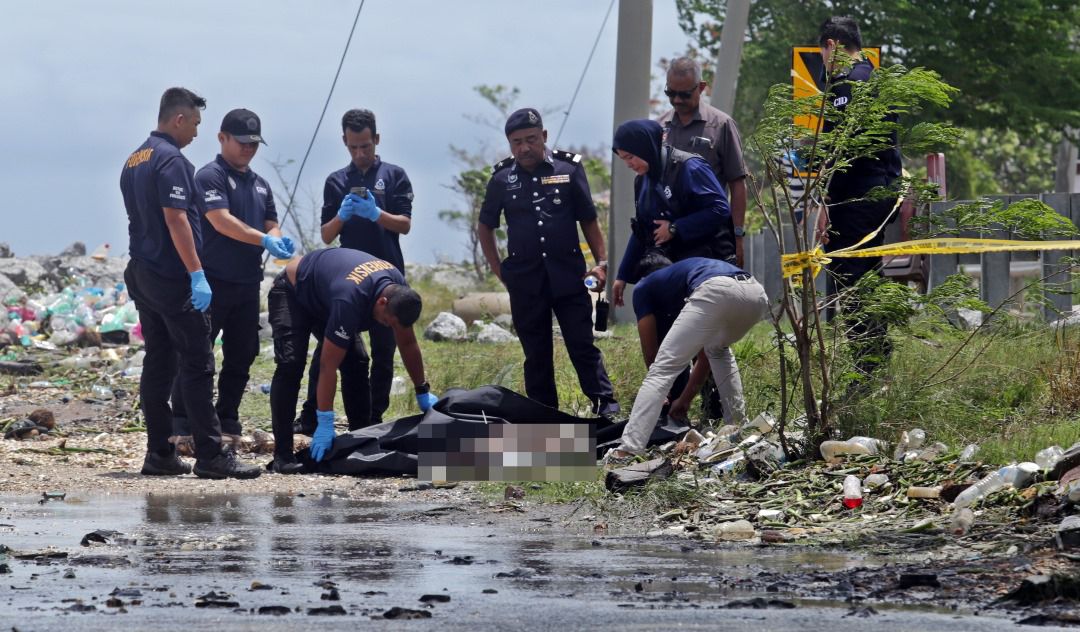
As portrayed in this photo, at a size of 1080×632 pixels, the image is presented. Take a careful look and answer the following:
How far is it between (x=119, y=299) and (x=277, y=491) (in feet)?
38.6

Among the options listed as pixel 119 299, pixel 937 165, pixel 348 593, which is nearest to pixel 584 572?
pixel 348 593

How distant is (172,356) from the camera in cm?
885

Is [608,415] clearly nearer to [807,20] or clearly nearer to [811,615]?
[811,615]

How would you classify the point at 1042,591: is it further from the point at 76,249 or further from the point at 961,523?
the point at 76,249

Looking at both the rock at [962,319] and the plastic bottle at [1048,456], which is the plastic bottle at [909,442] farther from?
the plastic bottle at [1048,456]

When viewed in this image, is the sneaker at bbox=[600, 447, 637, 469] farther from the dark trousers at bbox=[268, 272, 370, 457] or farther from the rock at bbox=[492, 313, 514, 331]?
the rock at bbox=[492, 313, 514, 331]

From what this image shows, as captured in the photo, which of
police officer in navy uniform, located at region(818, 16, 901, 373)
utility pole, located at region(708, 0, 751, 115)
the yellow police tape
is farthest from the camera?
utility pole, located at region(708, 0, 751, 115)

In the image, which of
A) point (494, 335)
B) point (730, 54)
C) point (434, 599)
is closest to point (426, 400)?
point (434, 599)

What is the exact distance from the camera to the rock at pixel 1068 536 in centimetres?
529

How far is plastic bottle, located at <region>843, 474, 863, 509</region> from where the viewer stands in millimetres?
6672

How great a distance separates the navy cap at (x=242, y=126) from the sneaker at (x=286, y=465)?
182cm

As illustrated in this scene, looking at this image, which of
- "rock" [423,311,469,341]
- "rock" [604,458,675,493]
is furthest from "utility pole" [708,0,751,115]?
"rock" [604,458,675,493]

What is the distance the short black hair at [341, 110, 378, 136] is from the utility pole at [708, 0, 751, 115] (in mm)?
6782

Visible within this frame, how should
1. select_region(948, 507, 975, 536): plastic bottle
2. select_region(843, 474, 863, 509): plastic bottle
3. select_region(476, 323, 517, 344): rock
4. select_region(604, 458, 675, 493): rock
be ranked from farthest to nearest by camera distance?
1. select_region(476, 323, 517, 344): rock
2. select_region(604, 458, 675, 493): rock
3. select_region(843, 474, 863, 509): plastic bottle
4. select_region(948, 507, 975, 536): plastic bottle
